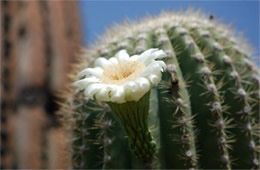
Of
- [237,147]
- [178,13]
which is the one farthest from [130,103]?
[178,13]

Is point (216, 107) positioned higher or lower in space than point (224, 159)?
higher

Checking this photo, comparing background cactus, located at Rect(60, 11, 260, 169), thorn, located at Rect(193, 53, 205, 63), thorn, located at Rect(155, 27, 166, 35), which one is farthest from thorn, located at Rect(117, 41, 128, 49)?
thorn, located at Rect(193, 53, 205, 63)

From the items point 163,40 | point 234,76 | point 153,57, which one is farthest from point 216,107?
point 153,57

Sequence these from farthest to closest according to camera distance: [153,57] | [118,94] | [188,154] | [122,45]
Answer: [122,45] → [188,154] → [153,57] → [118,94]

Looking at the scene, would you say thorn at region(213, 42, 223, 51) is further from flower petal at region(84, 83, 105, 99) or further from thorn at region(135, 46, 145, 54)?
flower petal at region(84, 83, 105, 99)

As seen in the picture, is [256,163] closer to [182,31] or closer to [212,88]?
[212,88]

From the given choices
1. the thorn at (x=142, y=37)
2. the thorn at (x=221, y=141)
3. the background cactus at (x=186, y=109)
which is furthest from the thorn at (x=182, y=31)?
the thorn at (x=221, y=141)

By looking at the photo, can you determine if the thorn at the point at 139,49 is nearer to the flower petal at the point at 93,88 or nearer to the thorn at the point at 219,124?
the thorn at the point at 219,124
